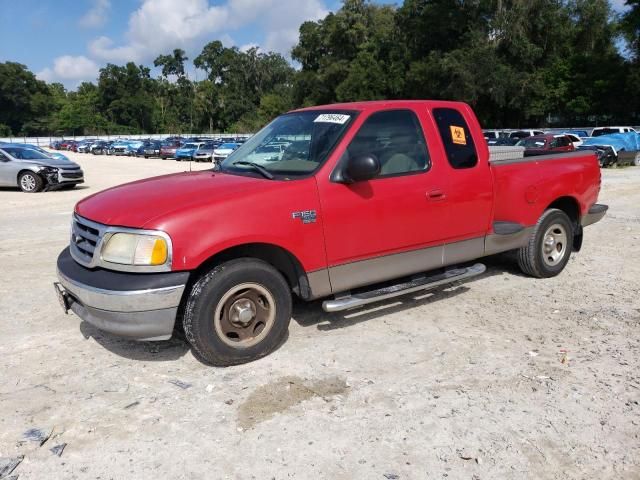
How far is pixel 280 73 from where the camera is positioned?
118188mm

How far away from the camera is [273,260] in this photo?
4344mm

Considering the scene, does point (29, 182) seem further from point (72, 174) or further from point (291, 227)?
point (291, 227)

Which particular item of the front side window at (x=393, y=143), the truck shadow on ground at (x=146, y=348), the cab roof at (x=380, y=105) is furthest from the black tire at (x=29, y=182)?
the front side window at (x=393, y=143)

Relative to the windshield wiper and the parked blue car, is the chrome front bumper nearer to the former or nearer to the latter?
the windshield wiper

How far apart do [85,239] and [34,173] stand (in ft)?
49.1

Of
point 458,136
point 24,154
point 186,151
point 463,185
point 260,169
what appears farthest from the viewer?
point 186,151

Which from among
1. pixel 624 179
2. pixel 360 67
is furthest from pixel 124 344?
pixel 360 67

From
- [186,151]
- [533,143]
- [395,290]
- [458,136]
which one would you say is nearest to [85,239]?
[395,290]

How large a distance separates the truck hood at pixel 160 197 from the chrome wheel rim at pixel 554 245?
3.56m

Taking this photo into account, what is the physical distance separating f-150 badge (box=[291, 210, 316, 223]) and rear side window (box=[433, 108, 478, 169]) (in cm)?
157

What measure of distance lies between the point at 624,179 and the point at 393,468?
1834cm

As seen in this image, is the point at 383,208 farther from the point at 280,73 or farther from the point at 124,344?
the point at 280,73

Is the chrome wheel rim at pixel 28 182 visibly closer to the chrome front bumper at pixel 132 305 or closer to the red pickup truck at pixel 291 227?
the red pickup truck at pixel 291 227

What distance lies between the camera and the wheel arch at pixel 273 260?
403 centimetres
